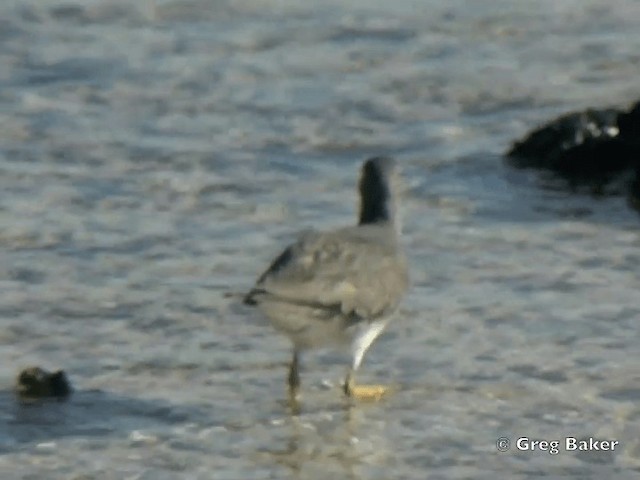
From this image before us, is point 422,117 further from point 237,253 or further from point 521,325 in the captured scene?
point 521,325

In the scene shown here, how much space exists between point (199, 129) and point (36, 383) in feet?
13.4

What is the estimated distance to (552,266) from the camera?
8.70 metres

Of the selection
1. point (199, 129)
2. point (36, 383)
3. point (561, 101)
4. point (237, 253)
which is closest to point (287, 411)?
point (36, 383)

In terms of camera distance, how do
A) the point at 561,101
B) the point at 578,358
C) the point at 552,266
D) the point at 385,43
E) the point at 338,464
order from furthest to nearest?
the point at 385,43, the point at 561,101, the point at 552,266, the point at 578,358, the point at 338,464

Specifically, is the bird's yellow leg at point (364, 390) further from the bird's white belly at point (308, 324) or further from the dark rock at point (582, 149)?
the dark rock at point (582, 149)

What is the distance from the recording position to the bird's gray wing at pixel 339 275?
22.9 ft

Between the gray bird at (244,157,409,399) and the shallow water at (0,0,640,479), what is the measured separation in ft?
0.72

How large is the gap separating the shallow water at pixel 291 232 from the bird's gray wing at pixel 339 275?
12.9 inches

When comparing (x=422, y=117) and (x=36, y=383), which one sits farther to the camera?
(x=422, y=117)

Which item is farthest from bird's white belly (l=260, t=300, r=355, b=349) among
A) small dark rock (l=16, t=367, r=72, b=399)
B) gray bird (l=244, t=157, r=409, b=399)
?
small dark rock (l=16, t=367, r=72, b=399)

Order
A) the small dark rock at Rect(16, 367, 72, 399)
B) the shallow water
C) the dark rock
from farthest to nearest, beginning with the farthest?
the dark rock < the small dark rock at Rect(16, 367, 72, 399) < the shallow water

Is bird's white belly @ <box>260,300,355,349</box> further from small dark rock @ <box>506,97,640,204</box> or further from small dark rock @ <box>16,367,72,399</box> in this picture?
small dark rock @ <box>506,97,640,204</box>

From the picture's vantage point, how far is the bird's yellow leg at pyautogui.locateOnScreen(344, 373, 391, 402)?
7102mm

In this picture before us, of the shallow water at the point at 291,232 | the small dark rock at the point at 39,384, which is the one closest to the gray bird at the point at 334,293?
the shallow water at the point at 291,232
